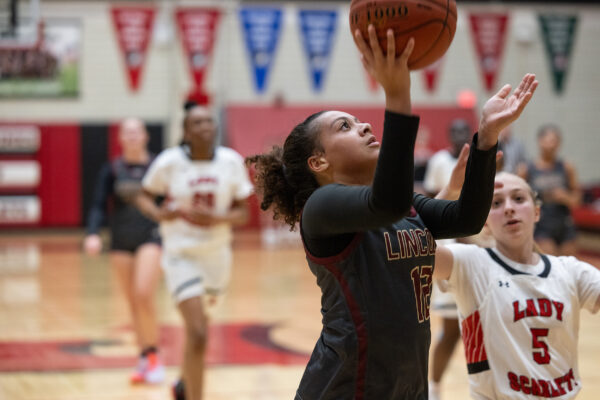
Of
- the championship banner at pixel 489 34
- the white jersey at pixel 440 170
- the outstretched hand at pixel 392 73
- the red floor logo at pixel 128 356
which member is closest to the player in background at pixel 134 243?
the red floor logo at pixel 128 356

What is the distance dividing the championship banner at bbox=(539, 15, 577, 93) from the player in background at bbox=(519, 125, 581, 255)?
17.8 feet

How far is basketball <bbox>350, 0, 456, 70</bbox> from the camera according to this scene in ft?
6.21

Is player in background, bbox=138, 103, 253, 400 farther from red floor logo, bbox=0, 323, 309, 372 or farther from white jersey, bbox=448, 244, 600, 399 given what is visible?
white jersey, bbox=448, 244, 600, 399

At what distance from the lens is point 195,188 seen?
485 cm

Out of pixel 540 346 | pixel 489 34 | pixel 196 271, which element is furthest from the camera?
pixel 489 34

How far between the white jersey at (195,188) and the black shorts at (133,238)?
0.71 m

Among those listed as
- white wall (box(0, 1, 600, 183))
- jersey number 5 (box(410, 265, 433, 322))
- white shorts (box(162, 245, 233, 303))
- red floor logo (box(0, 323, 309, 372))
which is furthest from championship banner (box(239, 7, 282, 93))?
jersey number 5 (box(410, 265, 433, 322))

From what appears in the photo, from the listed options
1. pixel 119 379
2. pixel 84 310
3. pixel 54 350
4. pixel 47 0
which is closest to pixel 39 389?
pixel 119 379

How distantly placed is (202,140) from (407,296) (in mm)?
2934

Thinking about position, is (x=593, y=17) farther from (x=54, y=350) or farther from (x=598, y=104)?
(x=54, y=350)

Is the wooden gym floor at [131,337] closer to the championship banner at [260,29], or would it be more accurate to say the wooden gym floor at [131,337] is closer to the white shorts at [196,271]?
the white shorts at [196,271]

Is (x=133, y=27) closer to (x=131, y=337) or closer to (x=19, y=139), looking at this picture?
(x=19, y=139)

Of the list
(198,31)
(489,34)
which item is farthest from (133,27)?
(489,34)

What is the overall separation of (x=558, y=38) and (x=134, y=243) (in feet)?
28.9
